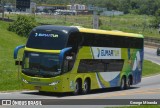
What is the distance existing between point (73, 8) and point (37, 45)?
17181 cm

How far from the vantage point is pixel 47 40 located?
2525 centimetres

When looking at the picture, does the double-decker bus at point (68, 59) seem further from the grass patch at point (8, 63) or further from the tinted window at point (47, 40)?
the grass patch at point (8, 63)

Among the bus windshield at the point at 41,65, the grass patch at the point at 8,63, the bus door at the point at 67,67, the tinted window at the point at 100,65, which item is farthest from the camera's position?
the grass patch at the point at 8,63

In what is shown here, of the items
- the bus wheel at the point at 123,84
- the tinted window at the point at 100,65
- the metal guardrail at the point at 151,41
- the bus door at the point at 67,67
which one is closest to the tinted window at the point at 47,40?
the bus door at the point at 67,67

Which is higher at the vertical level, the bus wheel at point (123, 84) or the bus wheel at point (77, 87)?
the bus wheel at point (77, 87)

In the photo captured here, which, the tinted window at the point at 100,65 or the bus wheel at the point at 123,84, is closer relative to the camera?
the tinted window at the point at 100,65

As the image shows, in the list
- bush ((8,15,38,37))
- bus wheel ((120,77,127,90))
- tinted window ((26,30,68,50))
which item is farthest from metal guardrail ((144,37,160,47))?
tinted window ((26,30,68,50))

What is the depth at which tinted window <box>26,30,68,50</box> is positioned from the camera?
25.0 meters

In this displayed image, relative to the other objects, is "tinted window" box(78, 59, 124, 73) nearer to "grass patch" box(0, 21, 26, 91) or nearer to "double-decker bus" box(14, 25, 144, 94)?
"double-decker bus" box(14, 25, 144, 94)

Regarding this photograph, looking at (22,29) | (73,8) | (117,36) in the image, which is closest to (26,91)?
(117,36)

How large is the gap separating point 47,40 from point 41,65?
1.31 m

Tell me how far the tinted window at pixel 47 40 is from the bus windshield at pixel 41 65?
450 millimetres

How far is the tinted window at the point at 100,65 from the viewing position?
26.9 meters

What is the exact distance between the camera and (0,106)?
18734mm
